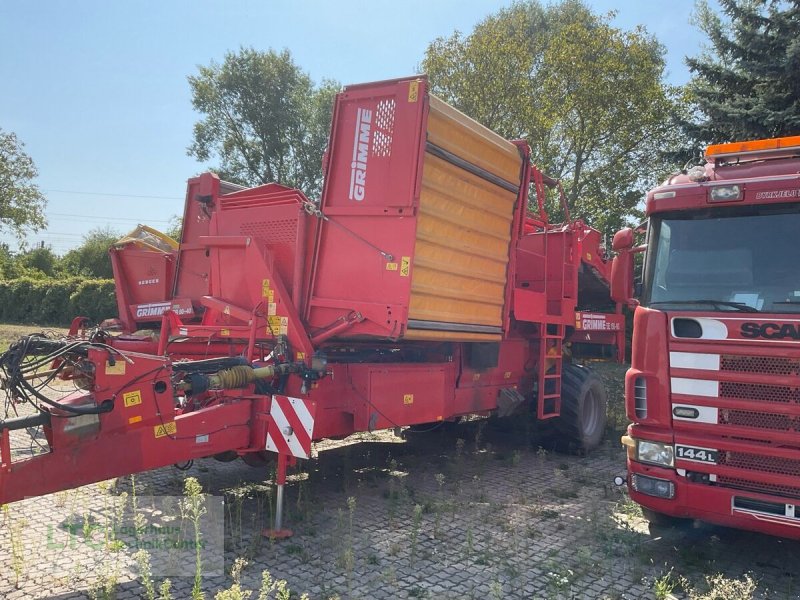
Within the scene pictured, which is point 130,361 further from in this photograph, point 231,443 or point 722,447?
point 722,447

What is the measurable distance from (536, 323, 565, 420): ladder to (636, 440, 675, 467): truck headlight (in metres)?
2.91

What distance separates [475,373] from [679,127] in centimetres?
909

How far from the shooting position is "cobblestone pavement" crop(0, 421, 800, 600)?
3.89 m

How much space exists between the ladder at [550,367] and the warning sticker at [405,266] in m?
2.95

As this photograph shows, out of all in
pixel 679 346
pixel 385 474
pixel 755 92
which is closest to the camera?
pixel 679 346

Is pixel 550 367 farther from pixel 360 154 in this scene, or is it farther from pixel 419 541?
pixel 360 154

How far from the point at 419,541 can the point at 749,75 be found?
11.7 meters

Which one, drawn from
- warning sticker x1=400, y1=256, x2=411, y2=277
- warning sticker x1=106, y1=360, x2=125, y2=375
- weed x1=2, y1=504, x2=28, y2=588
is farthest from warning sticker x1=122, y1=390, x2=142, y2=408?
warning sticker x1=400, y1=256, x2=411, y2=277

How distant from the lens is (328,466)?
6664mm

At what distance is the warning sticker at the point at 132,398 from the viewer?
12.7 feet

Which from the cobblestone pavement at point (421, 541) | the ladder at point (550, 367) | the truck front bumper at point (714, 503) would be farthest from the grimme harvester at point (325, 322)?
the truck front bumper at point (714, 503)

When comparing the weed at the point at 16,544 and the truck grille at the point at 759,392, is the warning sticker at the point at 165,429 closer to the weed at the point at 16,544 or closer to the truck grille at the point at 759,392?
the weed at the point at 16,544

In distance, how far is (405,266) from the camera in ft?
16.1

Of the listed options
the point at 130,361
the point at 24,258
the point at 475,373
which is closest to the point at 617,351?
the point at 475,373
